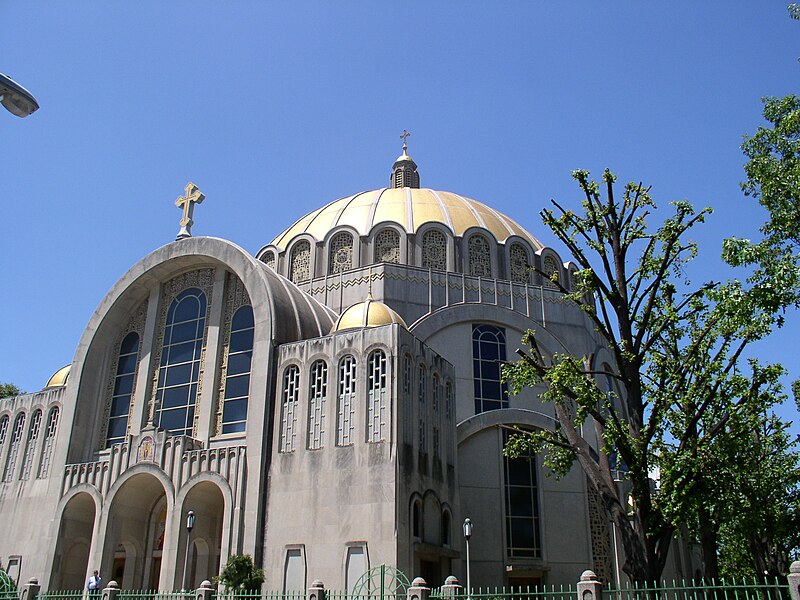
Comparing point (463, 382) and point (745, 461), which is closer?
point (745, 461)

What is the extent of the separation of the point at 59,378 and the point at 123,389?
334 centimetres

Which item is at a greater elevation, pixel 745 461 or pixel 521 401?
pixel 521 401

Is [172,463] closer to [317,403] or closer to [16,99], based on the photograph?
[317,403]

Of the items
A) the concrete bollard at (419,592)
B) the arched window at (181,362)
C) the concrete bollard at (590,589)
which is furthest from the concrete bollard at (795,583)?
the arched window at (181,362)

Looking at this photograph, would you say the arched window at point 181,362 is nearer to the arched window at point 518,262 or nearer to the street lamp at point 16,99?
the arched window at point 518,262

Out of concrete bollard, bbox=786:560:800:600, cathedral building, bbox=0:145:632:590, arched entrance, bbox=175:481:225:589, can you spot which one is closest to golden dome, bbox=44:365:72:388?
cathedral building, bbox=0:145:632:590

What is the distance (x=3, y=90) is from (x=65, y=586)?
19.1 metres

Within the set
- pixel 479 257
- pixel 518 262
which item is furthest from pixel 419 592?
pixel 518 262

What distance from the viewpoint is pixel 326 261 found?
32.1 metres

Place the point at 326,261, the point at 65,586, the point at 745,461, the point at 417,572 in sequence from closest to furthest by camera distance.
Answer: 1. the point at 745,461
2. the point at 417,572
3. the point at 65,586
4. the point at 326,261

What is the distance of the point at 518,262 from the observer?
33.5m

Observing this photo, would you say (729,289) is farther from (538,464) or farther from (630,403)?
(538,464)

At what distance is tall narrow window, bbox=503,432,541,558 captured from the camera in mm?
25391

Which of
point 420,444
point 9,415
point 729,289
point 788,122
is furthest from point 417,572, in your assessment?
point 9,415
